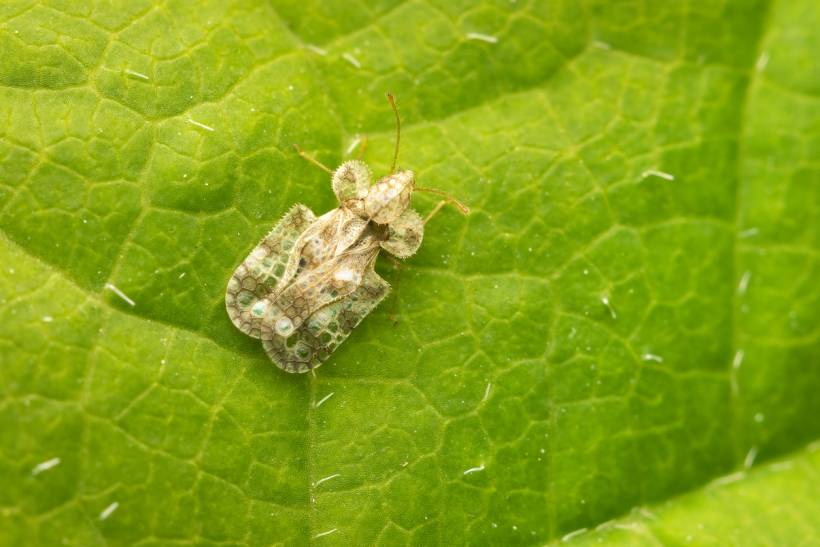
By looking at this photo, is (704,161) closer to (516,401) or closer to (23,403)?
(516,401)

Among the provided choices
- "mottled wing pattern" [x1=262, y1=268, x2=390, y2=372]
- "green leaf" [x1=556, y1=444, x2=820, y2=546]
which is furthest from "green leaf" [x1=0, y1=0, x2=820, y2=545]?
"mottled wing pattern" [x1=262, y1=268, x2=390, y2=372]

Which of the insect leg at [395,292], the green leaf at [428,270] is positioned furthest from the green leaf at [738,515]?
the insect leg at [395,292]

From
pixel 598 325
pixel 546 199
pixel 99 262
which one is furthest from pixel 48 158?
pixel 598 325

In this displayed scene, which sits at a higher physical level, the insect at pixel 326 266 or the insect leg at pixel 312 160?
the insect leg at pixel 312 160

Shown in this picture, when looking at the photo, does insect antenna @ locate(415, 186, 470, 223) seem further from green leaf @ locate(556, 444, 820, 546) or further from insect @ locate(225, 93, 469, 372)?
green leaf @ locate(556, 444, 820, 546)

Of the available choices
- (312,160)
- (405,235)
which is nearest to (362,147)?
(312,160)

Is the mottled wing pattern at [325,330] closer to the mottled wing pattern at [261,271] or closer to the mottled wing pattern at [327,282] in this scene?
the mottled wing pattern at [327,282]

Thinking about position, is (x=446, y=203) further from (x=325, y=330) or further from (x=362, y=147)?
(x=325, y=330)
